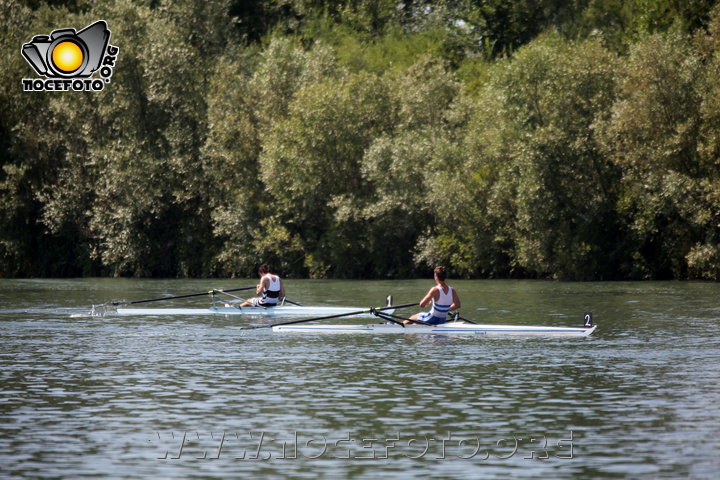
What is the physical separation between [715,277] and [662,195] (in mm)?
4321

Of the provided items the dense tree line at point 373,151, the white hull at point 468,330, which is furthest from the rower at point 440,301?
the dense tree line at point 373,151

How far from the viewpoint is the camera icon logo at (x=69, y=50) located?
68.9 meters

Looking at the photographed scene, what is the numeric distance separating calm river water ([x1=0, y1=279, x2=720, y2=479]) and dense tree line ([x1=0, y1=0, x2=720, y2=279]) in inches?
911

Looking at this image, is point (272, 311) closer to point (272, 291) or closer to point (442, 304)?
point (272, 291)


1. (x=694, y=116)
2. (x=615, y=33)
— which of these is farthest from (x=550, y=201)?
(x=615, y=33)

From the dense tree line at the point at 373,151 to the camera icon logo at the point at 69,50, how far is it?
977 mm

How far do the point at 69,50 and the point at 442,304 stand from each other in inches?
1952

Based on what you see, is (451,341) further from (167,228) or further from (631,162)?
(167,228)

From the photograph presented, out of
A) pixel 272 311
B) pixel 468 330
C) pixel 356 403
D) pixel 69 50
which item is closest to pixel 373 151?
pixel 69 50

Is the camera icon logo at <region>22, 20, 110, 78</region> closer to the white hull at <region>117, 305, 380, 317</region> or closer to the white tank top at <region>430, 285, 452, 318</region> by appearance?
the white hull at <region>117, 305, 380, 317</region>

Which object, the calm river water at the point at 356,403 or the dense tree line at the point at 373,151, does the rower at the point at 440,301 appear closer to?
the calm river water at the point at 356,403

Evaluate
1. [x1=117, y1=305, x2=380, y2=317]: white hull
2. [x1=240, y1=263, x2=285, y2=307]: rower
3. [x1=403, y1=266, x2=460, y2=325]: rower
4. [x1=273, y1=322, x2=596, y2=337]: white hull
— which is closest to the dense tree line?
[x1=117, y1=305, x2=380, y2=317]: white hull

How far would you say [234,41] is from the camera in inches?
2889

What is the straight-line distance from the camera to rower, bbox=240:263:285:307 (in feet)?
108
